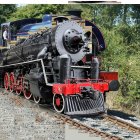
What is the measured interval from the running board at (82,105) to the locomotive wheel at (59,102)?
0.64 feet

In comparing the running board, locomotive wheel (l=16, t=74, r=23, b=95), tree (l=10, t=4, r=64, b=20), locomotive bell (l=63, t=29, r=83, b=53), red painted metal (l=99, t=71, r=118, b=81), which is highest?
tree (l=10, t=4, r=64, b=20)

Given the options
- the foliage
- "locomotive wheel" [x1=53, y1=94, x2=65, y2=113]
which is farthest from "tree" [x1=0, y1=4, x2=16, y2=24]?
"locomotive wheel" [x1=53, y1=94, x2=65, y2=113]

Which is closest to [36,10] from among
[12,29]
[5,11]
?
[5,11]

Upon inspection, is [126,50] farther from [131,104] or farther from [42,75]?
[42,75]

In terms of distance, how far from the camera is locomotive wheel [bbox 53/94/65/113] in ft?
32.3

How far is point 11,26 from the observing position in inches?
587

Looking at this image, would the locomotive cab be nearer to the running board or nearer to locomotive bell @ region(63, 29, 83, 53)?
locomotive bell @ region(63, 29, 83, 53)

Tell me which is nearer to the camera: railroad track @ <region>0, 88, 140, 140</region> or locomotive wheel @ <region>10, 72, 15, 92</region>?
railroad track @ <region>0, 88, 140, 140</region>

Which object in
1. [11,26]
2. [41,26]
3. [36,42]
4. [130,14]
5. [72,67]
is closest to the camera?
[72,67]

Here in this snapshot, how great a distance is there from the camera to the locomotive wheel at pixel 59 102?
9.85 m

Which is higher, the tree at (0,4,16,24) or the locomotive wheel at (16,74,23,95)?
the tree at (0,4,16,24)

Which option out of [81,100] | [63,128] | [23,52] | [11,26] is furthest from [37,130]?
[11,26]

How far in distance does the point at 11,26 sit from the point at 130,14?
11454 millimetres

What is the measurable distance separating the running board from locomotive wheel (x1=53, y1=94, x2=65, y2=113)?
20 cm
